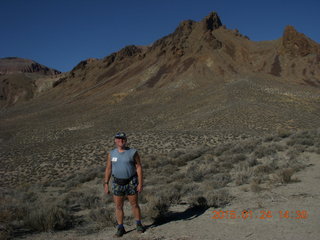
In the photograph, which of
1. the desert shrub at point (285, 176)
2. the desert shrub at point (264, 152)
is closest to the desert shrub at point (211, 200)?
the desert shrub at point (285, 176)

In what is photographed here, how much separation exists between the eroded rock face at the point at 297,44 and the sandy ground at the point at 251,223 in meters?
68.3

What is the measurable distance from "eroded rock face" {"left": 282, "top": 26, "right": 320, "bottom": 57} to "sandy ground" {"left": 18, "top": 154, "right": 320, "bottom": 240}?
6835 centimetres

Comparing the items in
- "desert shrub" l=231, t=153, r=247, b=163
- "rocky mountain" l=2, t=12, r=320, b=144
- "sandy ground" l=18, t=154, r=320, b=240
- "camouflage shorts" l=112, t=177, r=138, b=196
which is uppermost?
"rocky mountain" l=2, t=12, r=320, b=144

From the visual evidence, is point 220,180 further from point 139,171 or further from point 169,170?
point 139,171

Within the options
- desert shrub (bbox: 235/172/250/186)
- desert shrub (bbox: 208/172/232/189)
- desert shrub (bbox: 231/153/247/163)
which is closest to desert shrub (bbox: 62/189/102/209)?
desert shrub (bbox: 208/172/232/189)

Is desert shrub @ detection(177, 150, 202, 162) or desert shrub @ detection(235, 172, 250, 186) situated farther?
desert shrub @ detection(177, 150, 202, 162)

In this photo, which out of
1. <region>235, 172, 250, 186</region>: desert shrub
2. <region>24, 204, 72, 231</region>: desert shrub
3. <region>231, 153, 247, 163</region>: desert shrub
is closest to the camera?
<region>24, 204, 72, 231</region>: desert shrub

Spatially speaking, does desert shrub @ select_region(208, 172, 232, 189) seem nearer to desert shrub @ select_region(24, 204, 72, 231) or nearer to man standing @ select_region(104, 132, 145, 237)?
man standing @ select_region(104, 132, 145, 237)

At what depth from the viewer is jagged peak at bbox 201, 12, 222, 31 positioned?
79.2m

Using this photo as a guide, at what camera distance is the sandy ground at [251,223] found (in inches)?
195

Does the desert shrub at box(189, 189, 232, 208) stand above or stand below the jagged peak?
below

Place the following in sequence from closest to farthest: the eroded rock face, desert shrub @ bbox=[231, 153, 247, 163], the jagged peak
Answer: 1. desert shrub @ bbox=[231, 153, 247, 163]
2. the eroded rock face
3. the jagged peak

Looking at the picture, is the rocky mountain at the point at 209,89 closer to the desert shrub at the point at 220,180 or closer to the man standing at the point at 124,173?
the desert shrub at the point at 220,180

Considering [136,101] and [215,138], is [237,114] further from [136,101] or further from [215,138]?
[136,101]
